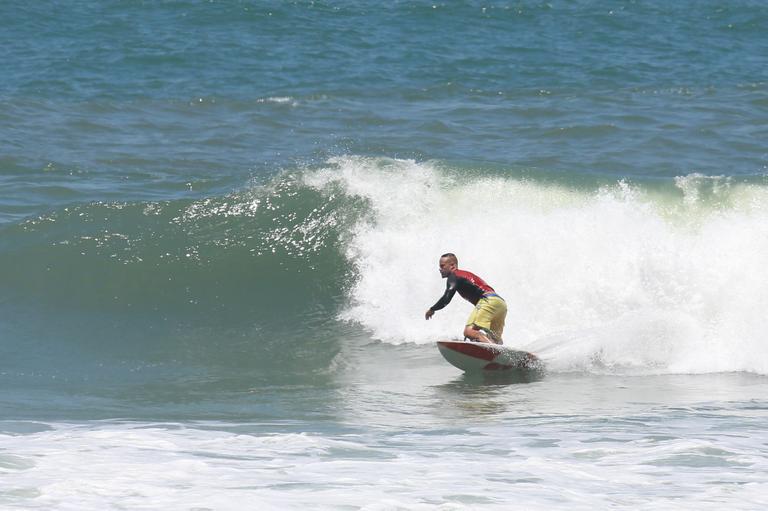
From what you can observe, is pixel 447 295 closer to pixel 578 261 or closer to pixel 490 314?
pixel 490 314

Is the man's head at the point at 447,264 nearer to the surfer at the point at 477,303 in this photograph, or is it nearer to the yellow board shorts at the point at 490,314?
the surfer at the point at 477,303

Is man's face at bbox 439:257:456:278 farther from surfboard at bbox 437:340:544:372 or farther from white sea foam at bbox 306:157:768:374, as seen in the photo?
white sea foam at bbox 306:157:768:374

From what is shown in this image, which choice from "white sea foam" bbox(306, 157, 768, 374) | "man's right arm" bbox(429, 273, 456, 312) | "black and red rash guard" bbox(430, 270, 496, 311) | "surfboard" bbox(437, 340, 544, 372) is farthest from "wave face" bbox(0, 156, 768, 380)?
"man's right arm" bbox(429, 273, 456, 312)

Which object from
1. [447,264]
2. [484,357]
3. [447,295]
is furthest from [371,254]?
[484,357]

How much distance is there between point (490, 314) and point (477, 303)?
20 cm

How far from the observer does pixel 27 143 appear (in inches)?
717

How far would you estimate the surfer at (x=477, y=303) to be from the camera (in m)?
10.7

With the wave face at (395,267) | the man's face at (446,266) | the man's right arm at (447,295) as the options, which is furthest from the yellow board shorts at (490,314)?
the wave face at (395,267)

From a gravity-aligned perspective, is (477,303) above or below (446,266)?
below

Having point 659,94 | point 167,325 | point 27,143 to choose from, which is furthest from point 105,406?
point 659,94

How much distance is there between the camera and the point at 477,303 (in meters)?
10.9

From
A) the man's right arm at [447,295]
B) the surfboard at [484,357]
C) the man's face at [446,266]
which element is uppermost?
the man's face at [446,266]

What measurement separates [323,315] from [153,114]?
885 centimetres

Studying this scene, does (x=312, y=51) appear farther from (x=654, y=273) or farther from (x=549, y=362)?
(x=549, y=362)
